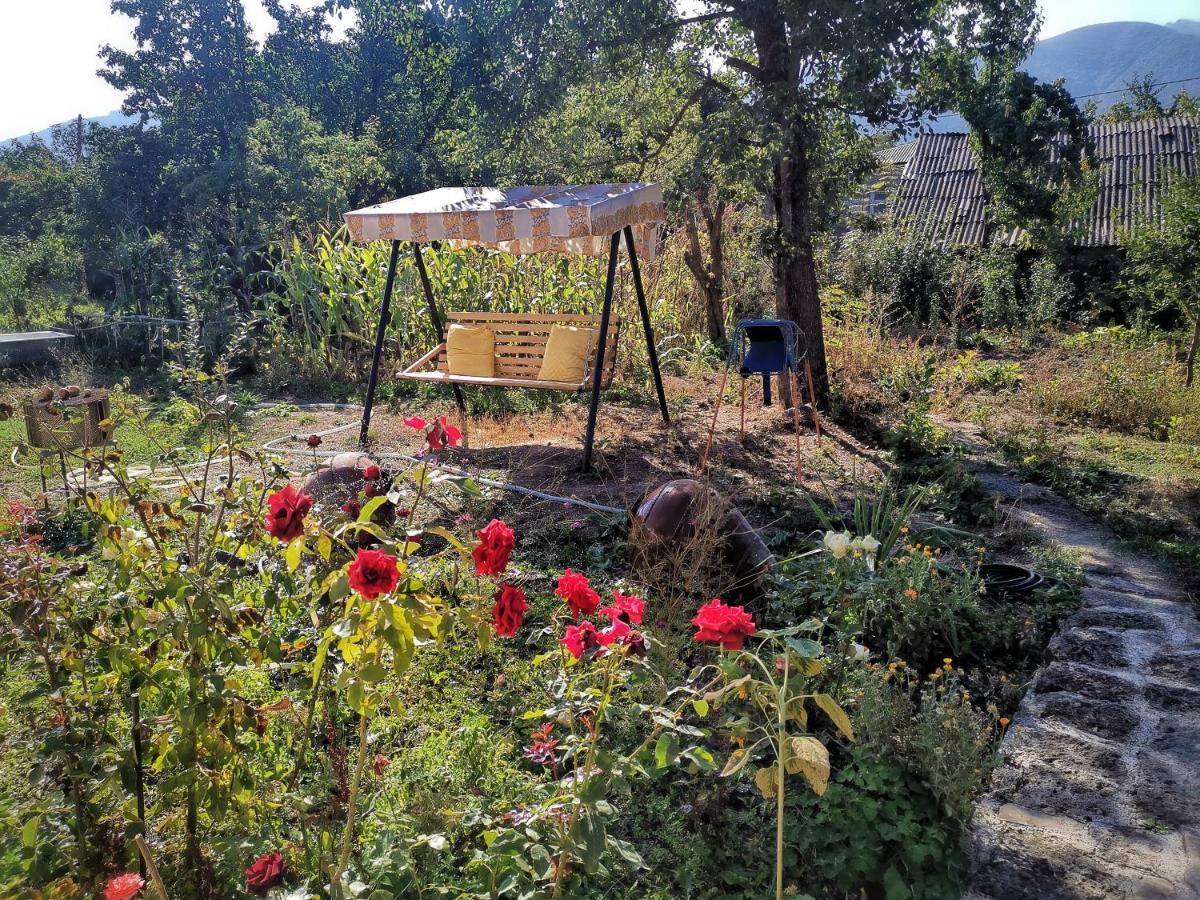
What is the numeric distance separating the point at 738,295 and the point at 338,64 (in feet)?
47.9

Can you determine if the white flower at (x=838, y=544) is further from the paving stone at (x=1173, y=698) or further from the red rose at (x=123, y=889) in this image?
the red rose at (x=123, y=889)

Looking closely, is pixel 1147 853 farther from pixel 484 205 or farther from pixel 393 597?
pixel 484 205

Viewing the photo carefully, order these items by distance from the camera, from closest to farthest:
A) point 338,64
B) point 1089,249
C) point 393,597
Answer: point 393,597
point 1089,249
point 338,64

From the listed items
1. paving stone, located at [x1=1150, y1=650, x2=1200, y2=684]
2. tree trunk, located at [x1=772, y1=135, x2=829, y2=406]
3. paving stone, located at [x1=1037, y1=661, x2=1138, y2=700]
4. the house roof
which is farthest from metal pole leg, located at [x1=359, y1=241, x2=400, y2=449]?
the house roof

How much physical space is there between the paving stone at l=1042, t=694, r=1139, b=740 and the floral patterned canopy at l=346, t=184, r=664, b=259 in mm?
3701

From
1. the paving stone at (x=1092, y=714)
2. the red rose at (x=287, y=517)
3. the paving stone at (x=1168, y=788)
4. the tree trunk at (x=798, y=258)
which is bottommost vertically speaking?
the paving stone at (x=1168, y=788)

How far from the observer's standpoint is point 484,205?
6.12m

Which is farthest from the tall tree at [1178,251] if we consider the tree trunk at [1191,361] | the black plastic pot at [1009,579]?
the black plastic pot at [1009,579]

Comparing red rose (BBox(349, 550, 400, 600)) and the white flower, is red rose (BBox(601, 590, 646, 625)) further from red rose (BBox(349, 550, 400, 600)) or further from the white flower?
the white flower

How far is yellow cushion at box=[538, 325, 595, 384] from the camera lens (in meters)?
6.63

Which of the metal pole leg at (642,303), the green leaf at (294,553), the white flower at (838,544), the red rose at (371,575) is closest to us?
the red rose at (371,575)

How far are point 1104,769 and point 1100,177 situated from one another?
17721 mm

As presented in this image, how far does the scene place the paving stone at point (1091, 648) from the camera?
3.32 meters

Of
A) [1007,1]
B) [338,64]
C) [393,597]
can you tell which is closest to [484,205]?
[1007,1]
